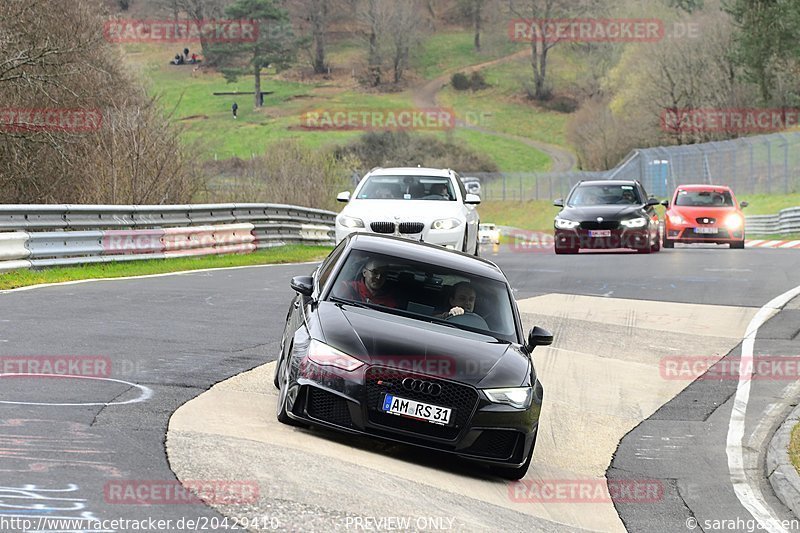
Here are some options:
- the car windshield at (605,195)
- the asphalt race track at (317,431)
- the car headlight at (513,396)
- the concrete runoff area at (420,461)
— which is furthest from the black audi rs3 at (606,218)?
the car headlight at (513,396)

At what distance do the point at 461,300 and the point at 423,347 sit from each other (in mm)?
1188

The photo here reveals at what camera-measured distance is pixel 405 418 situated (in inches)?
339

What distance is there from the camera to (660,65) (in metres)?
88.5

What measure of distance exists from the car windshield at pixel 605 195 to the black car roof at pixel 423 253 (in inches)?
720

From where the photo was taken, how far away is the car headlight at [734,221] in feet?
108

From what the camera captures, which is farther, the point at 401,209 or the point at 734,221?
the point at 734,221

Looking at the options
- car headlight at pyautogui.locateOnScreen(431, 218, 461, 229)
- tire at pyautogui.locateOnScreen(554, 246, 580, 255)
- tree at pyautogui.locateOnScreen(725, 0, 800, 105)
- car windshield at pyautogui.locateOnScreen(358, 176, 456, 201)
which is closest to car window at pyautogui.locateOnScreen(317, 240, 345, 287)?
car headlight at pyautogui.locateOnScreen(431, 218, 461, 229)

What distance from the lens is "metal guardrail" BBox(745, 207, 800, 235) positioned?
44072mm
